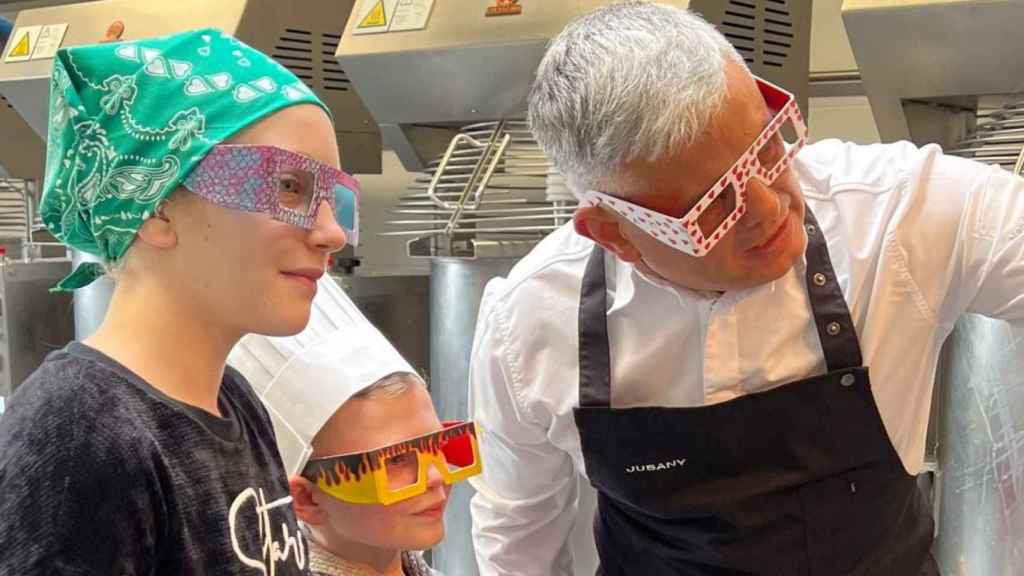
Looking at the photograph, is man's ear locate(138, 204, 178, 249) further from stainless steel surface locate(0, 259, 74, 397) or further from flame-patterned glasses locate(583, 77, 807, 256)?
stainless steel surface locate(0, 259, 74, 397)

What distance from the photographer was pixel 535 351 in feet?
3.56

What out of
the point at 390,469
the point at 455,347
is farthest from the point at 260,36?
the point at 390,469

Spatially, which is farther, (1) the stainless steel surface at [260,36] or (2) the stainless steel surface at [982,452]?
(1) the stainless steel surface at [260,36]

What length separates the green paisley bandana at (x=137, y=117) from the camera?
2.31 feet

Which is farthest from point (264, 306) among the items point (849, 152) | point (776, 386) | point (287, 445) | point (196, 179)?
point (849, 152)

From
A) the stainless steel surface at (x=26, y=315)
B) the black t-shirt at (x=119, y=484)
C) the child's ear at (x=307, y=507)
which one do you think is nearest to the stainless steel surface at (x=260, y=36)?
the stainless steel surface at (x=26, y=315)

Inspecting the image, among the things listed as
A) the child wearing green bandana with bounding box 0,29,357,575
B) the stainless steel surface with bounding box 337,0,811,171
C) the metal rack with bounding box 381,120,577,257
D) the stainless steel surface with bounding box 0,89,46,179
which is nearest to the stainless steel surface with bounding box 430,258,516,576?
the metal rack with bounding box 381,120,577,257

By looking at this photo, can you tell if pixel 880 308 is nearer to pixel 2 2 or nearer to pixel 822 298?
pixel 822 298

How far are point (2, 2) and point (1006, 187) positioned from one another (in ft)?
8.96

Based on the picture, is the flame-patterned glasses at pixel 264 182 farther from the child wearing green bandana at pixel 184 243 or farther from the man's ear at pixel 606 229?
the man's ear at pixel 606 229

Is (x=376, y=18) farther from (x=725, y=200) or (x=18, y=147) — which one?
(x=18, y=147)

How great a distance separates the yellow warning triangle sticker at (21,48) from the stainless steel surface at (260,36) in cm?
3

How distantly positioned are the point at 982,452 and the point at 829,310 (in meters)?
0.40

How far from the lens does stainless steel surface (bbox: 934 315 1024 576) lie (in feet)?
3.82
